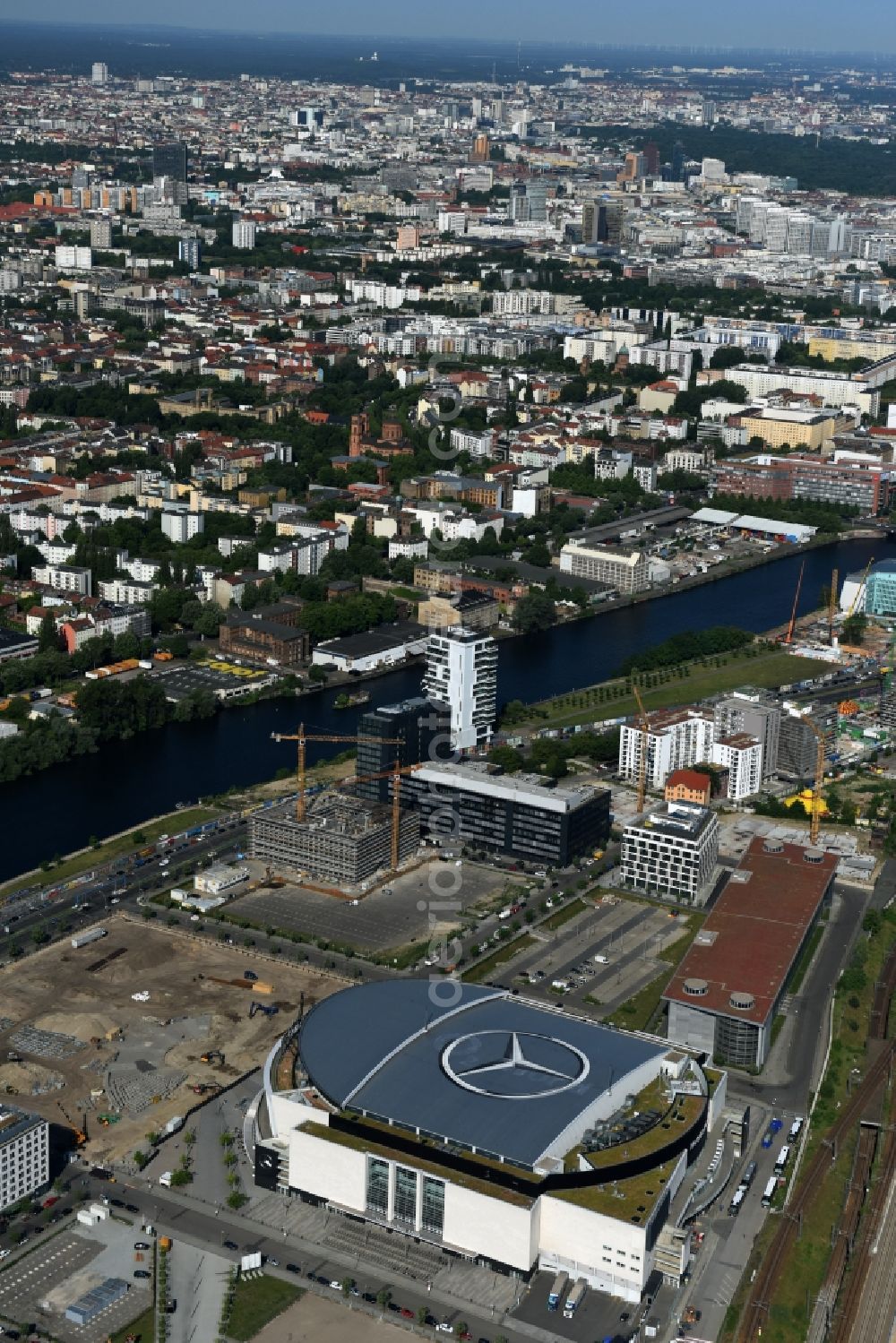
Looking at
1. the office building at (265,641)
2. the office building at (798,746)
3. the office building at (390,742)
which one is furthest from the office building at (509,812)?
the office building at (265,641)

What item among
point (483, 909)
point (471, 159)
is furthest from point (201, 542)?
point (471, 159)

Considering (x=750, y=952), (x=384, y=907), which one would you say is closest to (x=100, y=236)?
(x=384, y=907)

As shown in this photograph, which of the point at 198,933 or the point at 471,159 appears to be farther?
the point at 471,159

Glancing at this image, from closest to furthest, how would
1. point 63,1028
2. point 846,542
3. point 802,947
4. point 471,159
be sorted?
point 63,1028
point 802,947
point 846,542
point 471,159

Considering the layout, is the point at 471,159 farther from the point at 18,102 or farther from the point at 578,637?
the point at 578,637

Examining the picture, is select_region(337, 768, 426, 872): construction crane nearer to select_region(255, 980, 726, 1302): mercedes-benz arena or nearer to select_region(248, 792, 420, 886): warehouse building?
select_region(248, 792, 420, 886): warehouse building

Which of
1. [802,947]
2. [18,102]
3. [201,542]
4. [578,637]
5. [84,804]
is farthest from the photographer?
[18,102]

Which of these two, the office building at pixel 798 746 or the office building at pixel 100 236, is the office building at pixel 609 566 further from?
the office building at pixel 100 236
